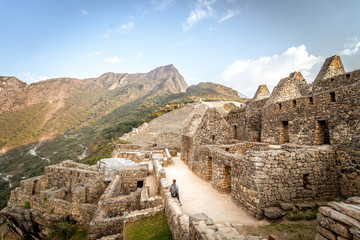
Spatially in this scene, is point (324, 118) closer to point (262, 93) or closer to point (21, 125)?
point (262, 93)

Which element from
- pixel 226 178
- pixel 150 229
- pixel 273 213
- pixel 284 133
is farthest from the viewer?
pixel 284 133

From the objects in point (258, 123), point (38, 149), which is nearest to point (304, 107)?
point (258, 123)

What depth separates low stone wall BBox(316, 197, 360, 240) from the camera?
1758mm

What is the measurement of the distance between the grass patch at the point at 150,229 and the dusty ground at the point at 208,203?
85 cm

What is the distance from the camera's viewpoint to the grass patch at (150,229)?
4734 mm

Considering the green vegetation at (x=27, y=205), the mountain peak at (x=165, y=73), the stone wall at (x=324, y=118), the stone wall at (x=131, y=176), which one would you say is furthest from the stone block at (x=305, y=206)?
the mountain peak at (x=165, y=73)

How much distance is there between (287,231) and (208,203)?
2.68 metres

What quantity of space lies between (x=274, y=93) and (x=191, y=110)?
119 feet

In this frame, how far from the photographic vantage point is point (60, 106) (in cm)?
8806

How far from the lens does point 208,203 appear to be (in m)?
5.56

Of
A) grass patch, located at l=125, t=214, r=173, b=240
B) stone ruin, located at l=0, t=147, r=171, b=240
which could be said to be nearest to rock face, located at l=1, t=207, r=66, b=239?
stone ruin, located at l=0, t=147, r=171, b=240

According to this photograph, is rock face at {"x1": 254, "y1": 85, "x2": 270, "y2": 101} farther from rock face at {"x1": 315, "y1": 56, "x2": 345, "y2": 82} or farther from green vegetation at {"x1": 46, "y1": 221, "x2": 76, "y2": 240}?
green vegetation at {"x1": 46, "y1": 221, "x2": 76, "y2": 240}

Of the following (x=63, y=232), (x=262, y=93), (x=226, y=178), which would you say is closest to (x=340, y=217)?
(x=226, y=178)

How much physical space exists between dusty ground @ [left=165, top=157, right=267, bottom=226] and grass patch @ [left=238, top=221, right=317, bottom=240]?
17.0 inches
